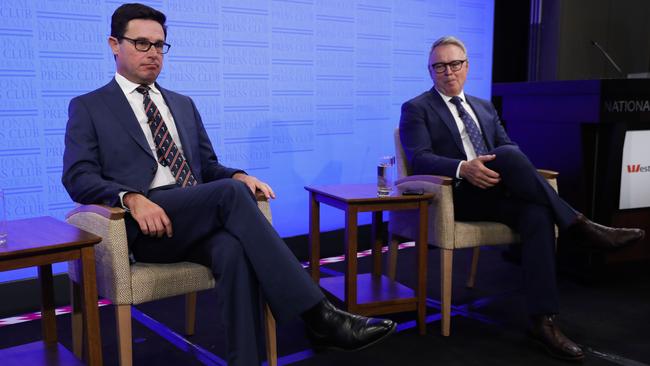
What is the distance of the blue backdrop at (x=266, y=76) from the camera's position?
284 cm

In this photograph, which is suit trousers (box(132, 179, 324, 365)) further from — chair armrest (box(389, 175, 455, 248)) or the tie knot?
chair armrest (box(389, 175, 455, 248))

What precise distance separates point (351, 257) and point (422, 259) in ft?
1.14

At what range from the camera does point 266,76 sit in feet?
12.0

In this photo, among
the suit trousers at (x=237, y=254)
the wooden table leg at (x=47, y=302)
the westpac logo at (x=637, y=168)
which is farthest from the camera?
the westpac logo at (x=637, y=168)

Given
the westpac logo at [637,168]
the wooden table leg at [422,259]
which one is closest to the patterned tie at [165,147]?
the wooden table leg at [422,259]

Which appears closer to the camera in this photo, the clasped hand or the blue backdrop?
the clasped hand

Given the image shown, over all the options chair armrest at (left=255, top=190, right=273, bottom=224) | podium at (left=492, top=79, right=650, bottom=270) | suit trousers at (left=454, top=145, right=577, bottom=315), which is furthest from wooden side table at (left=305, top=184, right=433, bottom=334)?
podium at (left=492, top=79, right=650, bottom=270)

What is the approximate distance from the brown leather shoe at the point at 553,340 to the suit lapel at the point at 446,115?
2.92 ft

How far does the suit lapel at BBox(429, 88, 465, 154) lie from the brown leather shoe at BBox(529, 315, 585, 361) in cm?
89

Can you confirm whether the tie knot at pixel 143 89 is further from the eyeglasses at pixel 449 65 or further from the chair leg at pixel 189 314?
the eyeglasses at pixel 449 65

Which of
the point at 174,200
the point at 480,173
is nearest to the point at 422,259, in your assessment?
the point at 480,173

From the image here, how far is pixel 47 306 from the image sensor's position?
199cm

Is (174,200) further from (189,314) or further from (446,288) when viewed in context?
(446,288)

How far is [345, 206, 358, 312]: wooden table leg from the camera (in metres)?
2.53
